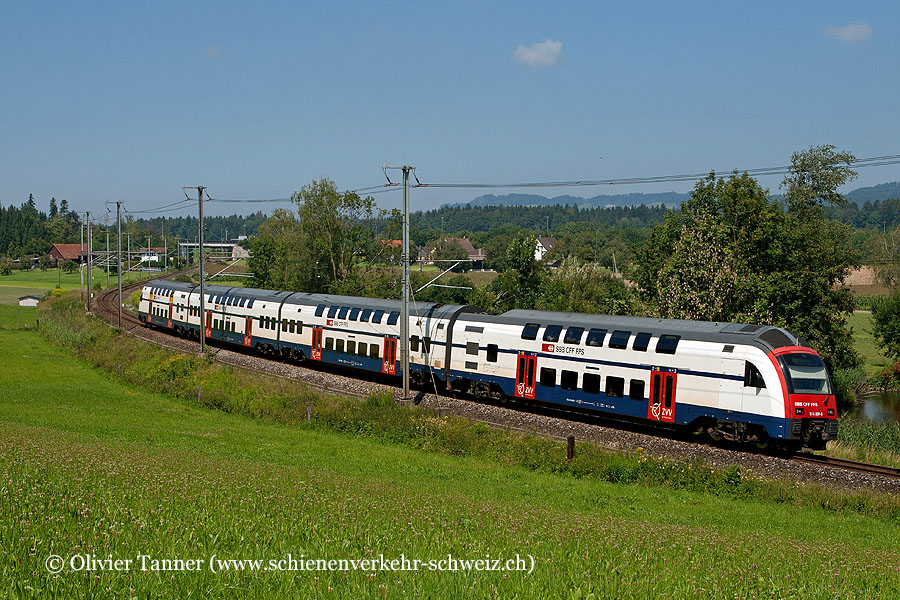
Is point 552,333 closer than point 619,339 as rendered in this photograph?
No

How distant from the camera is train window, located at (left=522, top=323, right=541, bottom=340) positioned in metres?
32.3

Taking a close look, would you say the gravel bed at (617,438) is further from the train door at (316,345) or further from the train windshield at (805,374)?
the train windshield at (805,374)

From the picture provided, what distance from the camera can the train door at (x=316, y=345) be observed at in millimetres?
44438

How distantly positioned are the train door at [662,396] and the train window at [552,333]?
4.64 meters

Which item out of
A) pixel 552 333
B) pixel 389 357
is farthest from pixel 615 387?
pixel 389 357

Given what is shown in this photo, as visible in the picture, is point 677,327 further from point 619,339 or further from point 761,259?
point 761,259

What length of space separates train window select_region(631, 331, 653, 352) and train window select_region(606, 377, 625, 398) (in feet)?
4.73

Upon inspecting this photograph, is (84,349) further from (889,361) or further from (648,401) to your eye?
(889,361)

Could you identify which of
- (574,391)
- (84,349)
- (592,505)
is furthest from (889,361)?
(84,349)

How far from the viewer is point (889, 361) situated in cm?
7231

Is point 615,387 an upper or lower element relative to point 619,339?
lower

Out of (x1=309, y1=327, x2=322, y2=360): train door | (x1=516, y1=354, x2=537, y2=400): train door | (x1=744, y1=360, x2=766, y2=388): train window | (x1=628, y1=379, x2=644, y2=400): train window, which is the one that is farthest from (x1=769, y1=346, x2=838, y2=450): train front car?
(x1=309, y1=327, x2=322, y2=360): train door

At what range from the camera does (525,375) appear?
32.6 metres

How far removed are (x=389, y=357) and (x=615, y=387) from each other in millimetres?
14018
